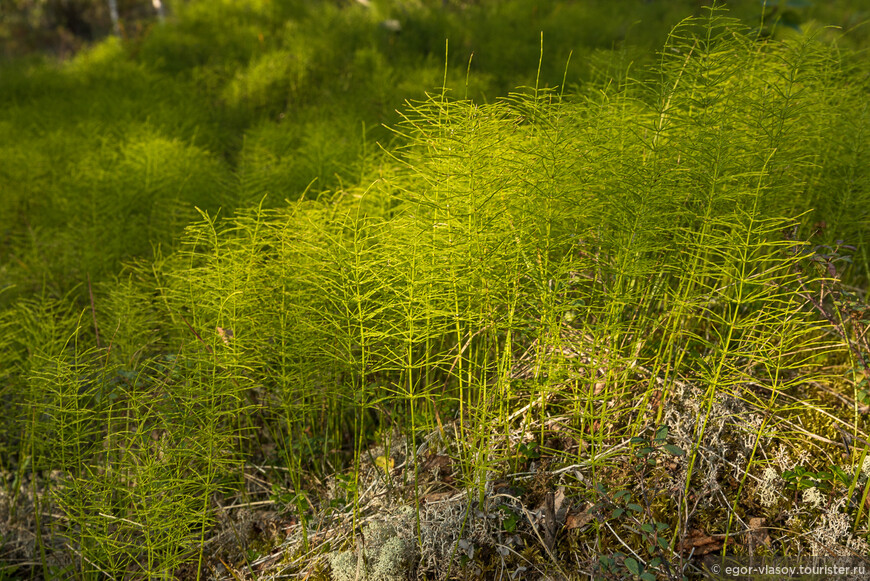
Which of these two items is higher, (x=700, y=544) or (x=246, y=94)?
(x=246, y=94)

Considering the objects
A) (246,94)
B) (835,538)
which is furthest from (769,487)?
(246,94)

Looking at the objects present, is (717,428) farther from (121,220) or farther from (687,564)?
(121,220)

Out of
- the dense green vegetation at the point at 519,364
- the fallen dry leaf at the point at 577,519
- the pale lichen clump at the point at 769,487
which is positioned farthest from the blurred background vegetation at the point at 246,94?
the fallen dry leaf at the point at 577,519

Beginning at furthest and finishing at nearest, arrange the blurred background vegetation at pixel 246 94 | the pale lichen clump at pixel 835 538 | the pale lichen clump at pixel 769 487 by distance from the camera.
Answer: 1. the blurred background vegetation at pixel 246 94
2. the pale lichen clump at pixel 769 487
3. the pale lichen clump at pixel 835 538

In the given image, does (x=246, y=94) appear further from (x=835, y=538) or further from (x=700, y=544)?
(x=835, y=538)

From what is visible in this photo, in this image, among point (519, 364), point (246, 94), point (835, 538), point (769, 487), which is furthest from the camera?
point (246, 94)

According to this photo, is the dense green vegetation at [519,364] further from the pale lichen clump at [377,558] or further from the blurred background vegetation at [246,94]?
the blurred background vegetation at [246,94]

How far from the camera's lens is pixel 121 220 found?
256 centimetres

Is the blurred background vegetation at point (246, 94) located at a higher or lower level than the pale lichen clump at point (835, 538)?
higher

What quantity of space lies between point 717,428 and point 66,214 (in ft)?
9.68

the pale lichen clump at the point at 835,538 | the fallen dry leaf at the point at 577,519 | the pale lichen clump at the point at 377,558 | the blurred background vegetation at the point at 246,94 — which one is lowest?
the pale lichen clump at the point at 377,558

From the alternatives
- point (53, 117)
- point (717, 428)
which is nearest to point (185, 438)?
point (717, 428)

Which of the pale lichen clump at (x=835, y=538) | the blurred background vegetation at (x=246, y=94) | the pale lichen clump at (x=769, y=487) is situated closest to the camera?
the pale lichen clump at (x=835, y=538)

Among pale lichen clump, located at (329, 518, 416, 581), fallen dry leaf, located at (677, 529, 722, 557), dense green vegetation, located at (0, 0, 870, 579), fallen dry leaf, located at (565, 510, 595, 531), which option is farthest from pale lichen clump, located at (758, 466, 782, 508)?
pale lichen clump, located at (329, 518, 416, 581)
